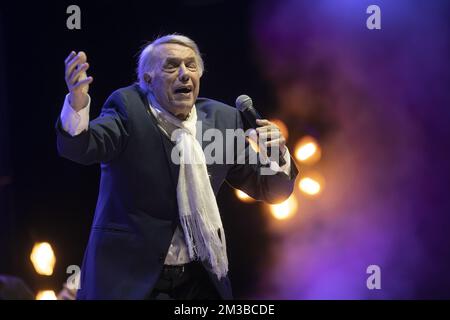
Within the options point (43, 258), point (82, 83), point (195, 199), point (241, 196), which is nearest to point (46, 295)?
point (43, 258)

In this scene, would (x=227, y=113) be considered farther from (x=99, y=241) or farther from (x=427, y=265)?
(x=427, y=265)

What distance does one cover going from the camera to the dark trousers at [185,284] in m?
2.29

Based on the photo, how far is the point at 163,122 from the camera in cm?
244

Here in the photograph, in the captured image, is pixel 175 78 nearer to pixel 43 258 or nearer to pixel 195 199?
pixel 195 199

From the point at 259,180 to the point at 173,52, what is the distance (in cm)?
60

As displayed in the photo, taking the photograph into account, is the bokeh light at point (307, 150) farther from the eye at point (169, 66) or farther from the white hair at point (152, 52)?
the eye at point (169, 66)

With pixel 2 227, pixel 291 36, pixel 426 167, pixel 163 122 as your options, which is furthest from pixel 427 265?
pixel 2 227

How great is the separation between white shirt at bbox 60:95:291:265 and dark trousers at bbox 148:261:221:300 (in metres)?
0.03

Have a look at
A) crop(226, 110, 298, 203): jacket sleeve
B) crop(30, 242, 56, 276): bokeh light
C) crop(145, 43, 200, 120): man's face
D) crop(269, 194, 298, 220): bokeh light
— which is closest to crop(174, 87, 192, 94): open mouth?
crop(145, 43, 200, 120): man's face

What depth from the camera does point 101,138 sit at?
2.22 metres

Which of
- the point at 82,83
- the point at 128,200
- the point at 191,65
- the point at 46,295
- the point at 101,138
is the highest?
the point at 191,65

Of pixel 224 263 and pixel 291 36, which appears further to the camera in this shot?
pixel 291 36

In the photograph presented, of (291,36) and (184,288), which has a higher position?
(291,36)
